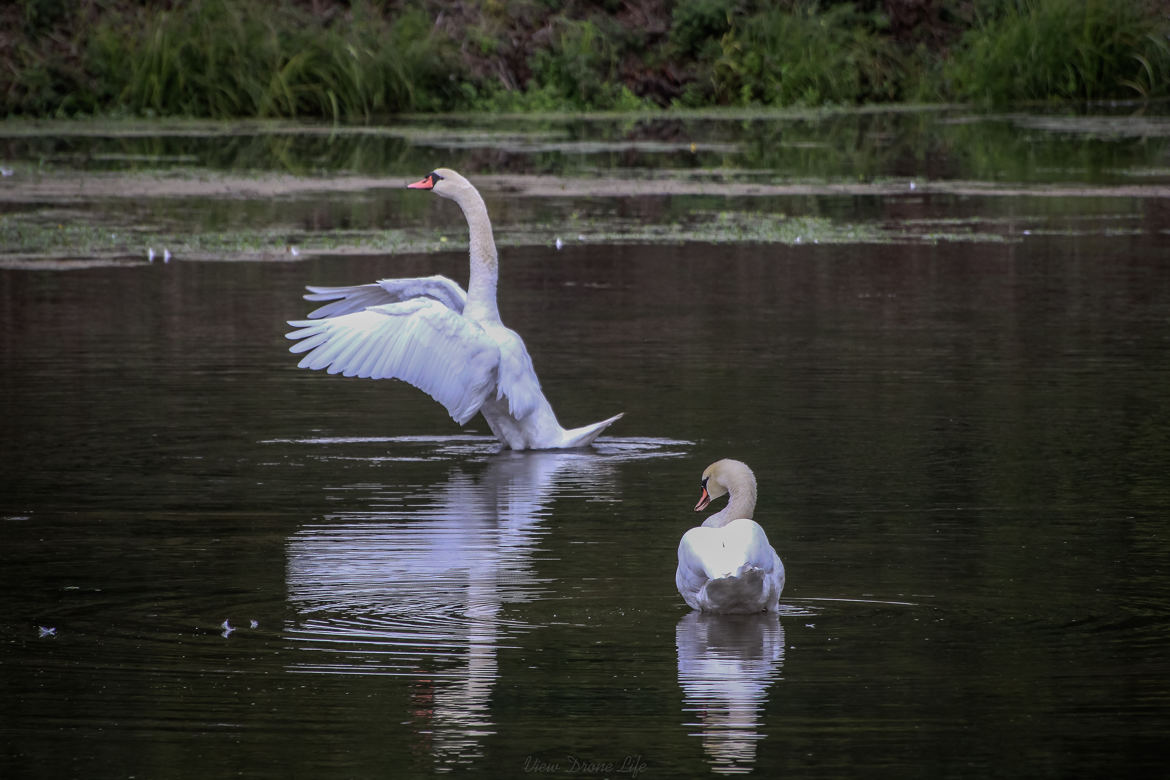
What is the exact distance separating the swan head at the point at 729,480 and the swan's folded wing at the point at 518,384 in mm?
2601

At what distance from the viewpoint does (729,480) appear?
712cm

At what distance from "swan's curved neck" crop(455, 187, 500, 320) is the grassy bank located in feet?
63.9

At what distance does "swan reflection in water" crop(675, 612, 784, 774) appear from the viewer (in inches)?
214

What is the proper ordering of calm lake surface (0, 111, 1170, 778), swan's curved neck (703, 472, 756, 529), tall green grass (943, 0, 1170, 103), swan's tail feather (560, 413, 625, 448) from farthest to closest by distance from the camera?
tall green grass (943, 0, 1170, 103), swan's tail feather (560, 413, 625, 448), swan's curved neck (703, 472, 756, 529), calm lake surface (0, 111, 1170, 778)

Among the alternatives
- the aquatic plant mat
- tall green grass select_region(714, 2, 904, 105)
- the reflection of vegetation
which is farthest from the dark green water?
tall green grass select_region(714, 2, 904, 105)

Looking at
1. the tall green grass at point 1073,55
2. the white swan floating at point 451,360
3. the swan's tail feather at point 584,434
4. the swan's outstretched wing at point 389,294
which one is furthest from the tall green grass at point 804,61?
the swan's tail feather at point 584,434

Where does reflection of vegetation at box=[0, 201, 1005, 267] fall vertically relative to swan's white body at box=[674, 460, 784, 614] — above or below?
above

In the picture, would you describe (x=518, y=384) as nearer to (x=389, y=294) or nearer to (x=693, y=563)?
(x=389, y=294)

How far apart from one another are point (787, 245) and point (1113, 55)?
15704 mm

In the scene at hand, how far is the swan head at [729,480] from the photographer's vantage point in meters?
7.05

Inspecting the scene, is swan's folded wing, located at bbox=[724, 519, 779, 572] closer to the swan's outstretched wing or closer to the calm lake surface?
the calm lake surface

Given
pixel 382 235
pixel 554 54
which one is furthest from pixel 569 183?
pixel 554 54

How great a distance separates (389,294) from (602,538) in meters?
3.16

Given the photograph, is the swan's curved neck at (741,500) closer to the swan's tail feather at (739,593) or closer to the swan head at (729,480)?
the swan head at (729,480)
